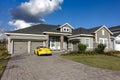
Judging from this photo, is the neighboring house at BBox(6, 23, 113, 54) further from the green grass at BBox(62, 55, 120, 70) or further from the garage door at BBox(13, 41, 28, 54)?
the green grass at BBox(62, 55, 120, 70)

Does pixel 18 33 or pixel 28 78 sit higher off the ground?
pixel 18 33

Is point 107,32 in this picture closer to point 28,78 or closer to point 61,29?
point 61,29

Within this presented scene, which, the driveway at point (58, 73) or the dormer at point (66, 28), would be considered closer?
the driveway at point (58, 73)

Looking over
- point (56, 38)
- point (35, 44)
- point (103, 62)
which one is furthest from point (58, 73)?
point (56, 38)

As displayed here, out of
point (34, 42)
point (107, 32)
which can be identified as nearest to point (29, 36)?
point (34, 42)

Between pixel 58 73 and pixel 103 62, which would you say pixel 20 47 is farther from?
pixel 58 73

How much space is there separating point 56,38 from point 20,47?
8.71 metres

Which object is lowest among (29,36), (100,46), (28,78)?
(28,78)

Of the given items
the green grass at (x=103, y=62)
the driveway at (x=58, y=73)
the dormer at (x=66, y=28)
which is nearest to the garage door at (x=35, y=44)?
the dormer at (x=66, y=28)

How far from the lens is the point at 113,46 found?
33.6 meters

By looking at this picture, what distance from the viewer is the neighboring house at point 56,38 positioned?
26831 mm

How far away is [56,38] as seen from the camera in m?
32.2

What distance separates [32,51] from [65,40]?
27.7ft

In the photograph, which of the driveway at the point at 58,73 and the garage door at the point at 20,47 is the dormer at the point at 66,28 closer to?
the garage door at the point at 20,47
